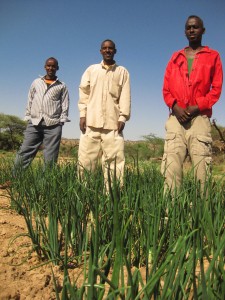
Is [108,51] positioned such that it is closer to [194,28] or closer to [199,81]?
[194,28]

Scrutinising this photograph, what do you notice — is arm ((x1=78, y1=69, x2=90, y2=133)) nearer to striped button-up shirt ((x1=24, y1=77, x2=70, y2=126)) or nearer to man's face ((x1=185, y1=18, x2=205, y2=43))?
striped button-up shirt ((x1=24, y1=77, x2=70, y2=126))

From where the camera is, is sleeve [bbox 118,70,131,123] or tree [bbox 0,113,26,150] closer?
sleeve [bbox 118,70,131,123]

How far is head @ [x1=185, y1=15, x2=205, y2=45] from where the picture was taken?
8.80ft

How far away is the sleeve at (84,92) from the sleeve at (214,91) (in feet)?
4.33

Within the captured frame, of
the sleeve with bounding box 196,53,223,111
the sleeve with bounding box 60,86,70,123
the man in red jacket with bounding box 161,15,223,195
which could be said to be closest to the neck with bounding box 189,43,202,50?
the man in red jacket with bounding box 161,15,223,195

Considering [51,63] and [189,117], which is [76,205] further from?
[51,63]

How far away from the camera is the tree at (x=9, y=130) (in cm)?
1902

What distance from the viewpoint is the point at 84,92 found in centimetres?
358

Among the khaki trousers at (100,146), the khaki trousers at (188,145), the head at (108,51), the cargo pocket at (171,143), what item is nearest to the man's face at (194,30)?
the khaki trousers at (188,145)

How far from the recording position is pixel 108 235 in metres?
1.66

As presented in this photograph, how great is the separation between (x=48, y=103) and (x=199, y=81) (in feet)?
7.22

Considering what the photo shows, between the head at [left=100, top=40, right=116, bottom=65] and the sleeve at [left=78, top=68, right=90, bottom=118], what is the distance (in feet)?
0.75

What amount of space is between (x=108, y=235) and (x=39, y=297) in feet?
1.61

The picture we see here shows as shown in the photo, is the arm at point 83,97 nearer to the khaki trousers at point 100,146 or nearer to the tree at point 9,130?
the khaki trousers at point 100,146
